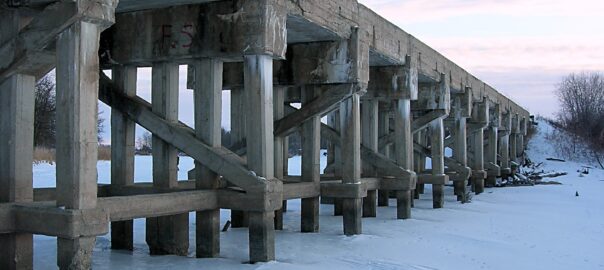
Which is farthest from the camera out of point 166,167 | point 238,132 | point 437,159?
point 437,159

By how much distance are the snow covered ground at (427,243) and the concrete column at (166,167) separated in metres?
0.22

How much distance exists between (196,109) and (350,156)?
3.37 metres

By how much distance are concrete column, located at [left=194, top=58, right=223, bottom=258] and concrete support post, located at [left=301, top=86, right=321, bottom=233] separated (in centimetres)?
272

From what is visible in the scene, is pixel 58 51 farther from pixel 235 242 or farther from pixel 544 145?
pixel 544 145

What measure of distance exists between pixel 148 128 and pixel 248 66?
160cm

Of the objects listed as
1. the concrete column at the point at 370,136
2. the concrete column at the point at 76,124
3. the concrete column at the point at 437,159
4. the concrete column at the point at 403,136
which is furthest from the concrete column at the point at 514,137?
the concrete column at the point at 76,124

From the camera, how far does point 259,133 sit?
8258 millimetres

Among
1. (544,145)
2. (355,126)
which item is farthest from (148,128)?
(544,145)

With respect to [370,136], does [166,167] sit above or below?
below

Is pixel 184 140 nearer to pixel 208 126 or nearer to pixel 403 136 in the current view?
pixel 208 126

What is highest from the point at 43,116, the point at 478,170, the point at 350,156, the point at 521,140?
the point at 43,116

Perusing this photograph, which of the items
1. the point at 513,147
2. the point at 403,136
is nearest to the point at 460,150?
the point at 403,136

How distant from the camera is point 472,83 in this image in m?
21.3

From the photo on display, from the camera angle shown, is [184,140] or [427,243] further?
[427,243]
